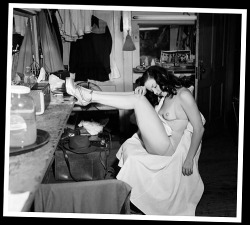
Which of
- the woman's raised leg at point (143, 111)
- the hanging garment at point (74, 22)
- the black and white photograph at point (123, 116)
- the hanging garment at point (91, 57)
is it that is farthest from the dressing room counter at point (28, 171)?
the hanging garment at point (91, 57)

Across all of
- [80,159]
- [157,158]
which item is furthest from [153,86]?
[80,159]

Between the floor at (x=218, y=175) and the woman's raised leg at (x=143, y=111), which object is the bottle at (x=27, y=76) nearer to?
the woman's raised leg at (x=143, y=111)

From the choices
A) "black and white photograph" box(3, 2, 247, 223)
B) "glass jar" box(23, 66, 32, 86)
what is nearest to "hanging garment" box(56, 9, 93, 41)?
"black and white photograph" box(3, 2, 247, 223)

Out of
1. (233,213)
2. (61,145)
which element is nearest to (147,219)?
(233,213)

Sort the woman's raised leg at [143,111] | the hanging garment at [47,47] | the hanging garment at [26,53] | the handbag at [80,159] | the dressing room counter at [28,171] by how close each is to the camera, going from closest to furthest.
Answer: the dressing room counter at [28,171], the woman's raised leg at [143,111], the handbag at [80,159], the hanging garment at [26,53], the hanging garment at [47,47]

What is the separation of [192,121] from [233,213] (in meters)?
0.90

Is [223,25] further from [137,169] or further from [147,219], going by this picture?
[147,219]

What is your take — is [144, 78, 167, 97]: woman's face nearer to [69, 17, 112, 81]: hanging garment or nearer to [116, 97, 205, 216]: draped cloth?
[116, 97, 205, 216]: draped cloth

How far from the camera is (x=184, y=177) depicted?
2.35 m

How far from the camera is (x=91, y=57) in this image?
4648mm

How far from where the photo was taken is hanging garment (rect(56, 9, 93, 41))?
14.1 ft

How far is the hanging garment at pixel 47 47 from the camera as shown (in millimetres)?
4062

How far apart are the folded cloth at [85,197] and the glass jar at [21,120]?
0.26 m

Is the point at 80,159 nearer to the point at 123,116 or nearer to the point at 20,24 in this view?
the point at 20,24
